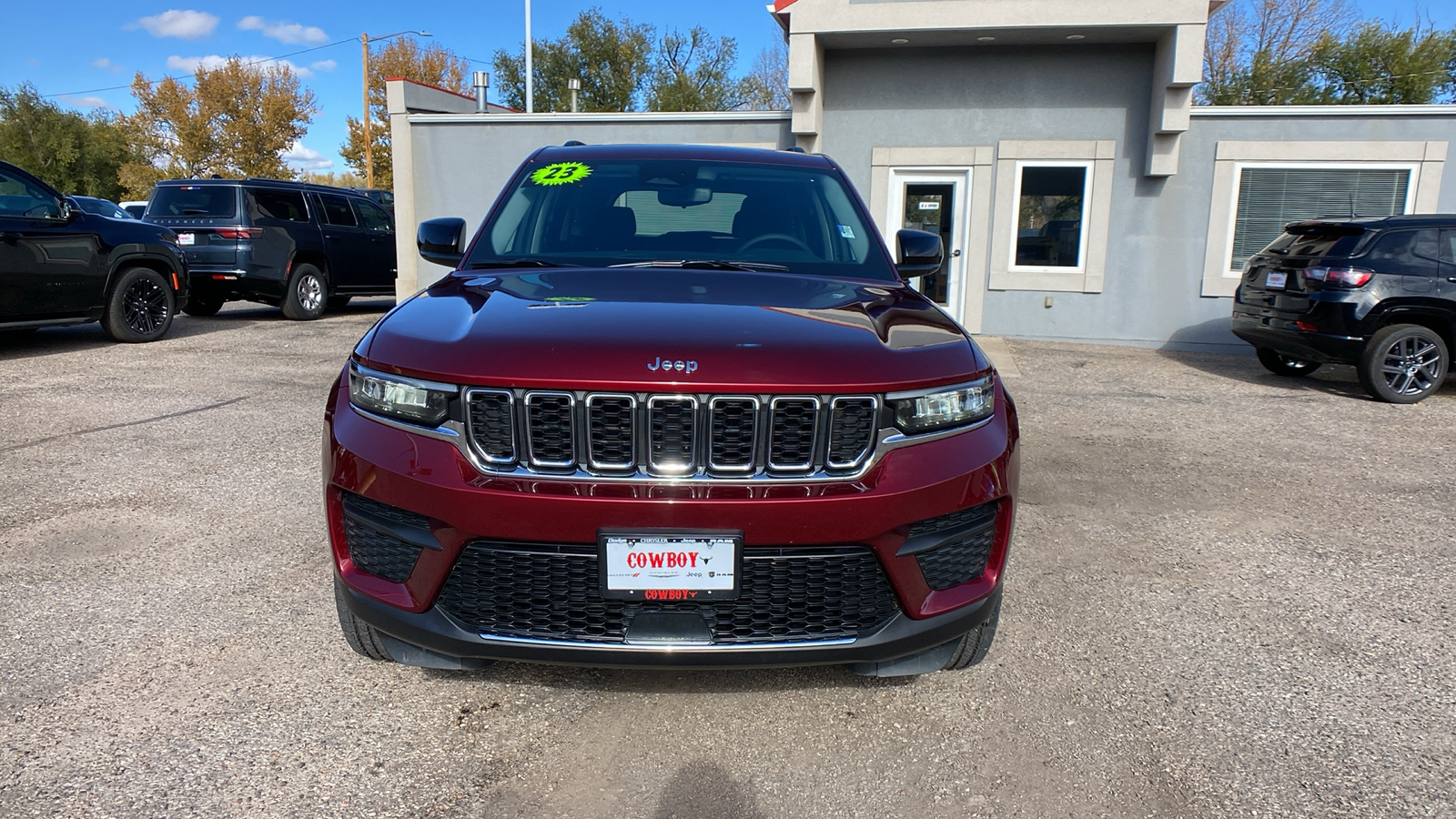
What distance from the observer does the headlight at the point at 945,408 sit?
229 cm

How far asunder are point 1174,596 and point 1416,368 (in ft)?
21.2

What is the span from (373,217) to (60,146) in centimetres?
3666

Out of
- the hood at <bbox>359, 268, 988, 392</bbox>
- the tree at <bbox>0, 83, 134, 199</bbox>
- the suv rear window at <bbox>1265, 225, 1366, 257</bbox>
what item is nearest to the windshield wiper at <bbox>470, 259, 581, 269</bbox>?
the hood at <bbox>359, 268, 988, 392</bbox>

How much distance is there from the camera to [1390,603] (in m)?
3.64

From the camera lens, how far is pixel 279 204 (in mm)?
12734

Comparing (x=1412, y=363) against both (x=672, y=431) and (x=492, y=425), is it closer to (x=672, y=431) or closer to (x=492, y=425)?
(x=672, y=431)

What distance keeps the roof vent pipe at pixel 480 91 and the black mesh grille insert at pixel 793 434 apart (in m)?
13.8

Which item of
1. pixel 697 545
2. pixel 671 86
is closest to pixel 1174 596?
pixel 697 545

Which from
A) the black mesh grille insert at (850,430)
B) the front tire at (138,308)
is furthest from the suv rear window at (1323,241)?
the front tire at (138,308)

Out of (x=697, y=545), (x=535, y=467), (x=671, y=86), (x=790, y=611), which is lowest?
(x=790, y=611)

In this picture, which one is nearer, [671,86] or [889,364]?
[889,364]

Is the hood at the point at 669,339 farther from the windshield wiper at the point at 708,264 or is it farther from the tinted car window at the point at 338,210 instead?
the tinted car window at the point at 338,210

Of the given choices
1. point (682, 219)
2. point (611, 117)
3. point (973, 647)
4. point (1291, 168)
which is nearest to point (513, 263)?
point (682, 219)

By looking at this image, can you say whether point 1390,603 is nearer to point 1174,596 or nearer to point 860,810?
point 1174,596
